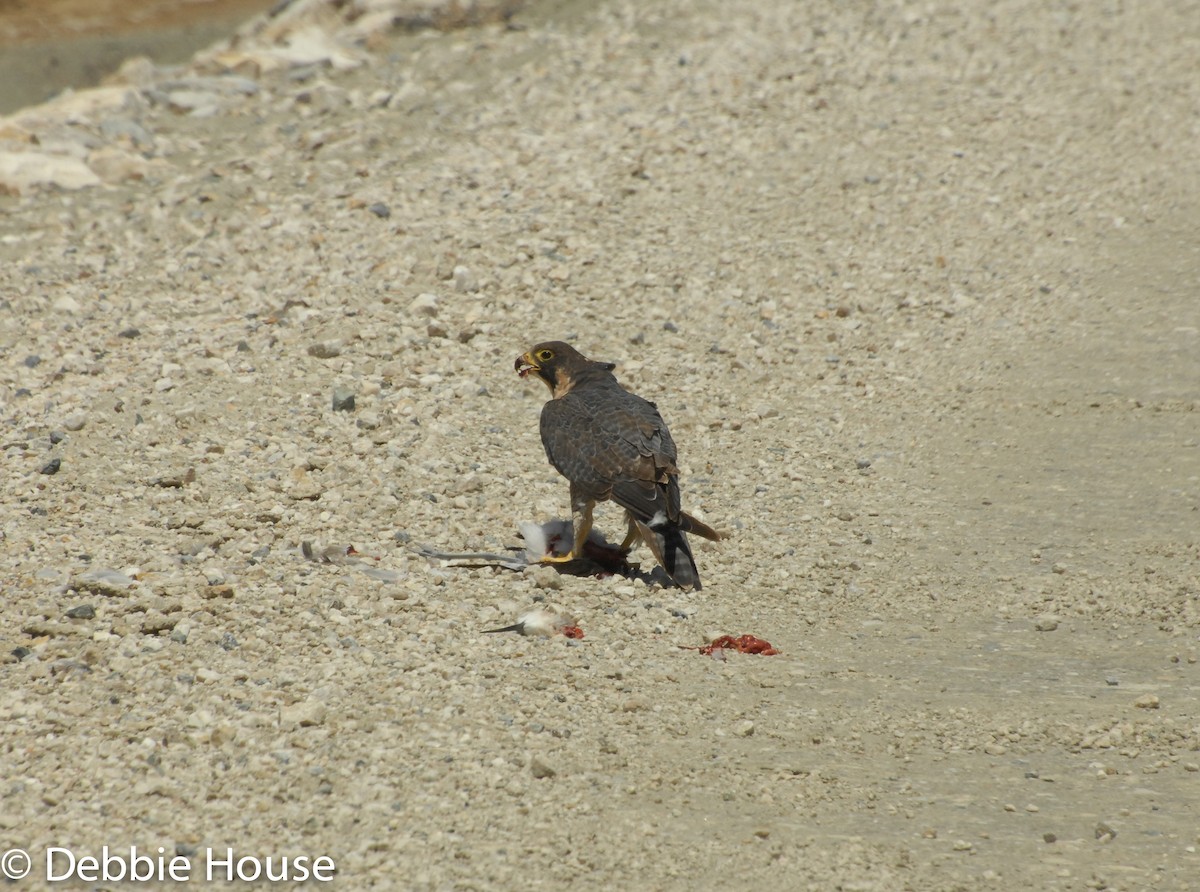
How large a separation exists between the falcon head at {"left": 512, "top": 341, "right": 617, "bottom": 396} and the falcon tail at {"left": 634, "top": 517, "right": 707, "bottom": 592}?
131 cm

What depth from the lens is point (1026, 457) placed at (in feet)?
27.7

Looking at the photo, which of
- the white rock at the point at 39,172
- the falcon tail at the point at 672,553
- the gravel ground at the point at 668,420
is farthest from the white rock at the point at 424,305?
the white rock at the point at 39,172

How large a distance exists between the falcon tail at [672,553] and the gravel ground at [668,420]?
0.20 meters

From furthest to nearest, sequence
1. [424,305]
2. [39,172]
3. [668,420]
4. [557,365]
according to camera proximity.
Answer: [39,172] < [424,305] < [668,420] < [557,365]

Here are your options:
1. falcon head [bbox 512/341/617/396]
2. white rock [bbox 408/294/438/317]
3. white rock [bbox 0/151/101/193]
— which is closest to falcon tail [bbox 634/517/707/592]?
falcon head [bbox 512/341/617/396]

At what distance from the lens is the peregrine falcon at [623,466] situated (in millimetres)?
6465

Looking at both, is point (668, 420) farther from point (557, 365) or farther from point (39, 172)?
point (39, 172)

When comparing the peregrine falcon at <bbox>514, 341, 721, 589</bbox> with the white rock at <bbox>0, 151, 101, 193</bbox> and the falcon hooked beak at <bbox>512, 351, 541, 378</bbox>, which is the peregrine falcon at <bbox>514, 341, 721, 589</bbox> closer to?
the falcon hooked beak at <bbox>512, 351, 541, 378</bbox>

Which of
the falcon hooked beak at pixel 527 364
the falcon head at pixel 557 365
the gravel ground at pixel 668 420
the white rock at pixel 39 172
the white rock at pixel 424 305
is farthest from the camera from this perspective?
the white rock at pixel 39 172

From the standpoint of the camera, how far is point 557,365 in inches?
298

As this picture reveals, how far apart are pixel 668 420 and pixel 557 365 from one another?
1.27 m

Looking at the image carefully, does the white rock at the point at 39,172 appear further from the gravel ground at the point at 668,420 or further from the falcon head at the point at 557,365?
the falcon head at the point at 557,365

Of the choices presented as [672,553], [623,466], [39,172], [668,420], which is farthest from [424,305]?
[39,172]

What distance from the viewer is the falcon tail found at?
254 inches
